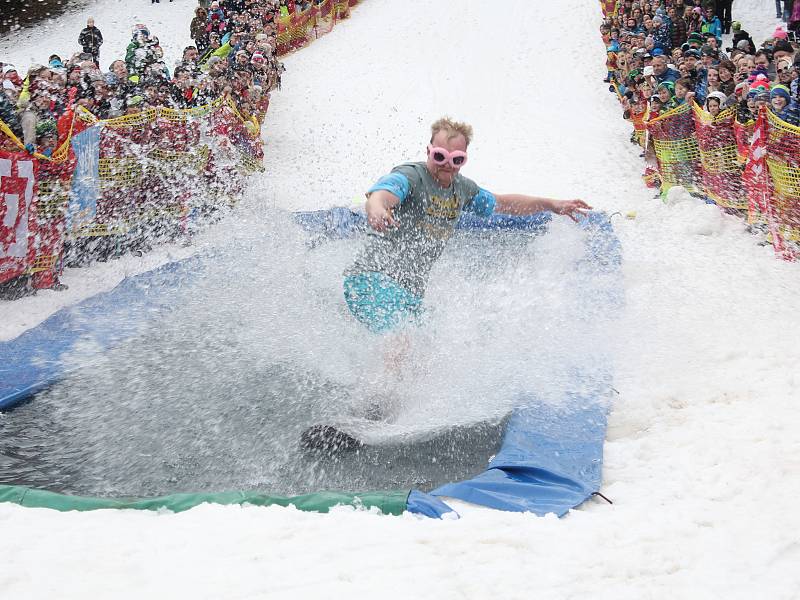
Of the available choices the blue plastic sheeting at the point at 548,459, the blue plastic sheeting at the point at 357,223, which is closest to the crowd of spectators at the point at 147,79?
the blue plastic sheeting at the point at 357,223

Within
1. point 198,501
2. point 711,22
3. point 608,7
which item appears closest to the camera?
point 198,501

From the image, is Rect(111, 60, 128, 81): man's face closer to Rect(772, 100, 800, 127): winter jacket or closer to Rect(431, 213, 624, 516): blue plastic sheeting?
Rect(772, 100, 800, 127): winter jacket

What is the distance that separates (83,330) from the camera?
516 cm

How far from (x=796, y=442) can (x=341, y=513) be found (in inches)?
75.6

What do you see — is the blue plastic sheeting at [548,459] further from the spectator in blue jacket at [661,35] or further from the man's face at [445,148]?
the spectator in blue jacket at [661,35]

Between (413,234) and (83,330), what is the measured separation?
2.53 m

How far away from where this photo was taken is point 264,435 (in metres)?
3.92

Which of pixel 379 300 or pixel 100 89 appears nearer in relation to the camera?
pixel 379 300

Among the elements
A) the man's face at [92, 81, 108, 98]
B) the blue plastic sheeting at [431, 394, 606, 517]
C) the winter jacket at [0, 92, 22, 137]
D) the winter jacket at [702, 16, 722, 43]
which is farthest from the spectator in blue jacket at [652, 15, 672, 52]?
the blue plastic sheeting at [431, 394, 606, 517]

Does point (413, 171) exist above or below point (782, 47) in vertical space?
below

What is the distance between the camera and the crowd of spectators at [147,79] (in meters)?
6.49

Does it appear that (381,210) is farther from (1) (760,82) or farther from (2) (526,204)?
(1) (760,82)

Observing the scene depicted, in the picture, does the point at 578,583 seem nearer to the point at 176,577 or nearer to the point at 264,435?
the point at 176,577

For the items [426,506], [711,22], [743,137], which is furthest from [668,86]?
[426,506]
